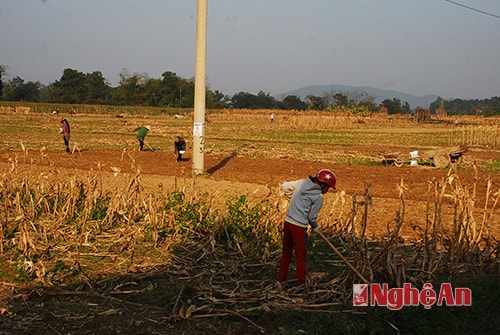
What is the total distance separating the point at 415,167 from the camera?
21.1m

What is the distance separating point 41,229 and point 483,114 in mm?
91800

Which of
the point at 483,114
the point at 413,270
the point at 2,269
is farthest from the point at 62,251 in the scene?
the point at 483,114

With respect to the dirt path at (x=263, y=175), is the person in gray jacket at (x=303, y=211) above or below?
above

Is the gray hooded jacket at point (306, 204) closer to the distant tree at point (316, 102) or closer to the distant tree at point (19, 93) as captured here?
the distant tree at point (19, 93)

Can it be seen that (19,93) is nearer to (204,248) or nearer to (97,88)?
(97,88)

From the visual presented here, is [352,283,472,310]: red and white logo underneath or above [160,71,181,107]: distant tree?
underneath

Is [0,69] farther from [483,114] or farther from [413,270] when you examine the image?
[413,270]

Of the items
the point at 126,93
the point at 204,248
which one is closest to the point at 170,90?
the point at 126,93

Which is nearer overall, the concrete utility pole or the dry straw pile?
the dry straw pile

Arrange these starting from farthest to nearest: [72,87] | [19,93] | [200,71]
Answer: [72,87]
[19,93]
[200,71]

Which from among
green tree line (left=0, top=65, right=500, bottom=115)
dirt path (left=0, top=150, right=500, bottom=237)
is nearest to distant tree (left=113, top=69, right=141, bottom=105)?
green tree line (left=0, top=65, right=500, bottom=115)

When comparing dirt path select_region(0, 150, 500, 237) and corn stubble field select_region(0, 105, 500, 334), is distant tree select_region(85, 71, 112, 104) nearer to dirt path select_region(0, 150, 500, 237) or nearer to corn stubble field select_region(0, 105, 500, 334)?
dirt path select_region(0, 150, 500, 237)

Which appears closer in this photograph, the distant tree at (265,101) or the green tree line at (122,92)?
the green tree line at (122,92)

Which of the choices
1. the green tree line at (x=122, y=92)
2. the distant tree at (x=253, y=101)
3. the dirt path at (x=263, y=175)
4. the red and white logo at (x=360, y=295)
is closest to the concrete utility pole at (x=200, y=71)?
the dirt path at (x=263, y=175)
